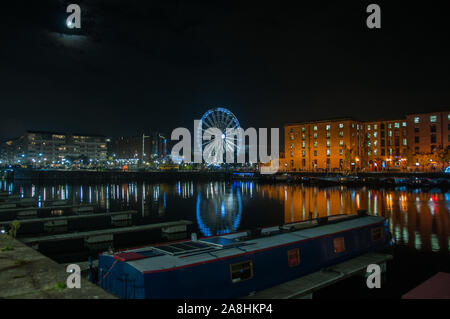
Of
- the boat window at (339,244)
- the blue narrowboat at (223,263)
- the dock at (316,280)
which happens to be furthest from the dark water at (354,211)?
the blue narrowboat at (223,263)

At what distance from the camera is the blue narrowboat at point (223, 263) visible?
10.1 m

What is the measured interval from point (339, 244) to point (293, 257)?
12.1 ft

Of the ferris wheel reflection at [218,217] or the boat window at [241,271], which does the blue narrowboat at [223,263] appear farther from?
the ferris wheel reflection at [218,217]

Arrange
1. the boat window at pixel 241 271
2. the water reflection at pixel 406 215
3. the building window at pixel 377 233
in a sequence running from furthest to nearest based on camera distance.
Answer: the water reflection at pixel 406 215
the building window at pixel 377 233
the boat window at pixel 241 271

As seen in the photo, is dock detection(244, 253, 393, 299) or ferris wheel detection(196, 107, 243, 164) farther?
ferris wheel detection(196, 107, 243, 164)

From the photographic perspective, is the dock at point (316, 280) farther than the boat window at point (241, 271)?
Yes

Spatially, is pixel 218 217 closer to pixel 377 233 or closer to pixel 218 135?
pixel 377 233

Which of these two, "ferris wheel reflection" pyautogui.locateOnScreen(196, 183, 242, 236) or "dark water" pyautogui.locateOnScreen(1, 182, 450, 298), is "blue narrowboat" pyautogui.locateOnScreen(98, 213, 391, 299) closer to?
"dark water" pyautogui.locateOnScreen(1, 182, 450, 298)

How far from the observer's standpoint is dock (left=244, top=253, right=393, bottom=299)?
12.0 meters

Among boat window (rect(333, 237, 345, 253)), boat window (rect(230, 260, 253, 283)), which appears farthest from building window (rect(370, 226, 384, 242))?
boat window (rect(230, 260, 253, 283))
